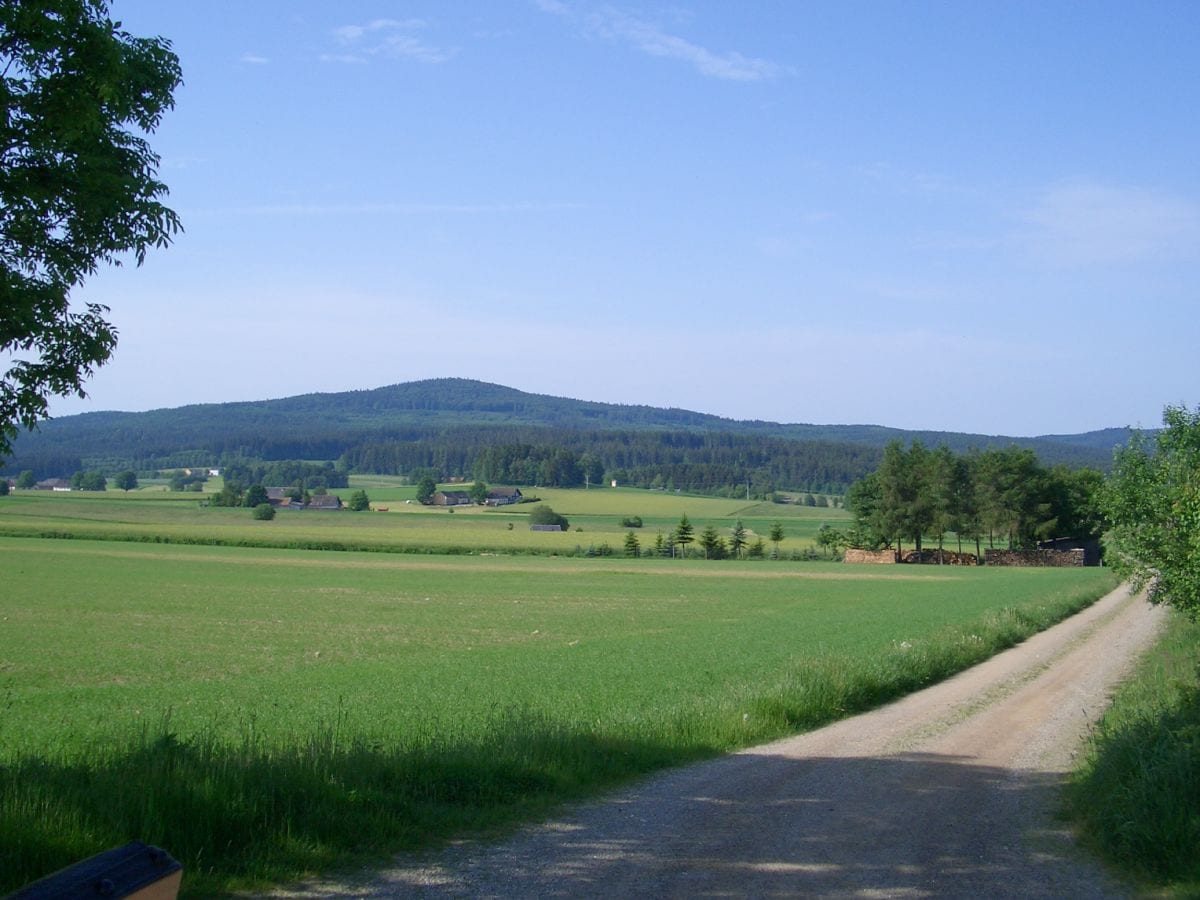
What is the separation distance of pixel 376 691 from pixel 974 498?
90.1m

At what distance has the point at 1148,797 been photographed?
7.96 metres

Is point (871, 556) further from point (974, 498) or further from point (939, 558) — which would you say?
point (974, 498)

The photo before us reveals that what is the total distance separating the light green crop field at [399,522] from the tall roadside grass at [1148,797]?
88787mm

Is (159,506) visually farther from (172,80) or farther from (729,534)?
(172,80)

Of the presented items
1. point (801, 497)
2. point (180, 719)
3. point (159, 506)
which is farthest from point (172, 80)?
point (801, 497)

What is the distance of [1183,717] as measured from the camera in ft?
33.3

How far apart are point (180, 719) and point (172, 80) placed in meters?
10.6

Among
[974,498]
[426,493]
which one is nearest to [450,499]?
[426,493]

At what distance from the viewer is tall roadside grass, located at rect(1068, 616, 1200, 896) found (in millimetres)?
7332

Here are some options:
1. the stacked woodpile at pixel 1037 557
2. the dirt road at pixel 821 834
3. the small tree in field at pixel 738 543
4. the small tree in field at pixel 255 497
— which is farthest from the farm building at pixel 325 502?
the dirt road at pixel 821 834

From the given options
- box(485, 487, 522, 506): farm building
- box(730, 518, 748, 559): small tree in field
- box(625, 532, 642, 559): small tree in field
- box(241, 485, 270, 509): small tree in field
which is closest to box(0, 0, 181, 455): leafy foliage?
box(625, 532, 642, 559): small tree in field

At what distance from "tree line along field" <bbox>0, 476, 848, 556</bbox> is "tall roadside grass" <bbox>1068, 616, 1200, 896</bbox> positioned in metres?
88.7

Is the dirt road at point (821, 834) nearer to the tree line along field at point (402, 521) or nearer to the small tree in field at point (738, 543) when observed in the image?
the tree line along field at point (402, 521)

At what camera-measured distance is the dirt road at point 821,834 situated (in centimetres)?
683
